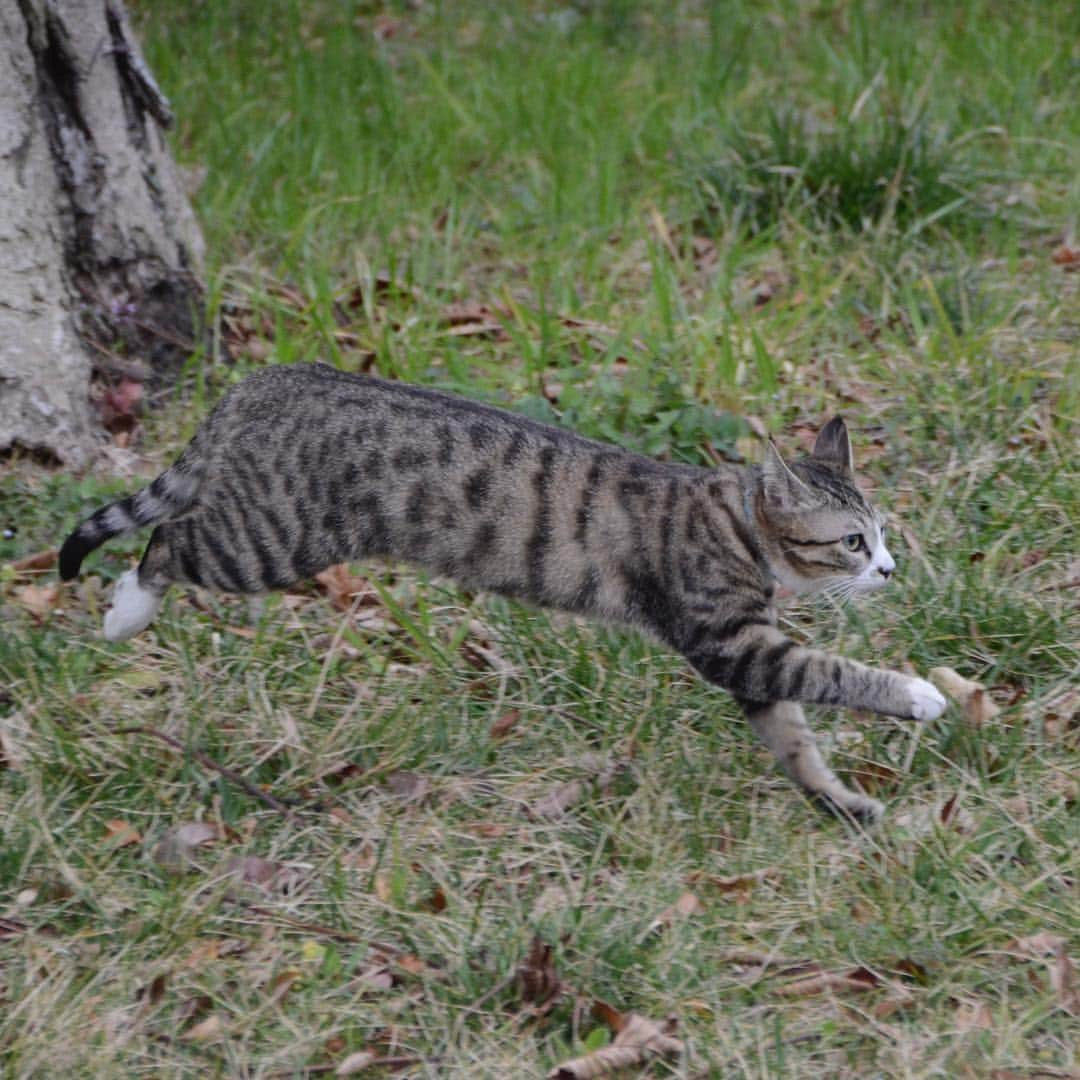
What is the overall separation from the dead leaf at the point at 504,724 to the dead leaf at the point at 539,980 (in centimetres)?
98

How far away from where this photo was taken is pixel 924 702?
3.87 m

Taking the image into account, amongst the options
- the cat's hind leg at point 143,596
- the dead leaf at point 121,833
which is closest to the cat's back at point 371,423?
the cat's hind leg at point 143,596

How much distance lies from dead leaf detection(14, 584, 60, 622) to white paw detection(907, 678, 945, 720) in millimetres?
2513

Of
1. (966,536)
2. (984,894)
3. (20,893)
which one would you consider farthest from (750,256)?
(20,893)

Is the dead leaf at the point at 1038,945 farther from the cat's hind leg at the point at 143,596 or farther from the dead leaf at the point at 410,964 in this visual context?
the cat's hind leg at the point at 143,596

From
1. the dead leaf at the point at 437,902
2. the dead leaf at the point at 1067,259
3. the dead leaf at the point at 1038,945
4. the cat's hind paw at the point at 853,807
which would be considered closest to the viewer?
the dead leaf at the point at 1038,945

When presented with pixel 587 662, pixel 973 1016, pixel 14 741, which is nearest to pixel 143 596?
pixel 14 741

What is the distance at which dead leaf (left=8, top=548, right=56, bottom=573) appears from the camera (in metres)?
4.92

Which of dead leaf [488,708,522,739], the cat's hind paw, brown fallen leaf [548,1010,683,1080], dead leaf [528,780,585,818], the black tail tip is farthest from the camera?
the black tail tip

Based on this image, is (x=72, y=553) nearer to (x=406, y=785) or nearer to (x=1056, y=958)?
(x=406, y=785)

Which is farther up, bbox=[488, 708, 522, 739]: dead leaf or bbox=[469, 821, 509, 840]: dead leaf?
bbox=[488, 708, 522, 739]: dead leaf

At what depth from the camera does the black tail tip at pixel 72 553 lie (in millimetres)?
Result: 4488

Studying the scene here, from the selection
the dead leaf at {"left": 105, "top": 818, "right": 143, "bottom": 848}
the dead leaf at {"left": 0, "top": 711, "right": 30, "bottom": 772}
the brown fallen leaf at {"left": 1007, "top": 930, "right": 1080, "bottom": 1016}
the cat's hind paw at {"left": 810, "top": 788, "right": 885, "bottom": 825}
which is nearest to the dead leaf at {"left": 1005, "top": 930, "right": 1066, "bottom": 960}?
the brown fallen leaf at {"left": 1007, "top": 930, "right": 1080, "bottom": 1016}

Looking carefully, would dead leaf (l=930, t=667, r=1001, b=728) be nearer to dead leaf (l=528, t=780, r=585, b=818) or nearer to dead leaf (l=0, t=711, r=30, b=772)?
dead leaf (l=528, t=780, r=585, b=818)
